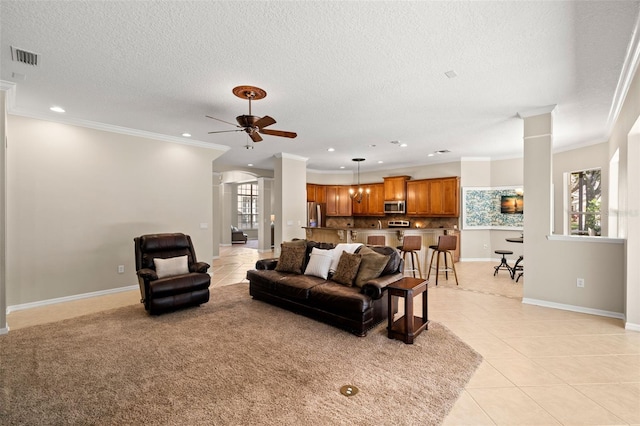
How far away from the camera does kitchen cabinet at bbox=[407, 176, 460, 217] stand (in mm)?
8078

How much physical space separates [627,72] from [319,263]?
13.4 feet

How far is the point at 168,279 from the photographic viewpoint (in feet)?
13.2

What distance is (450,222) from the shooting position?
8383 millimetres

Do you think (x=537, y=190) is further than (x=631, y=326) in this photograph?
Yes

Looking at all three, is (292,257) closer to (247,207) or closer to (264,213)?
(264,213)

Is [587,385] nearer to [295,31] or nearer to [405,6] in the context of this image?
[405,6]

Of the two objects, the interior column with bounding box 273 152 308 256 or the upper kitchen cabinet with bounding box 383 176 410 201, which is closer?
the interior column with bounding box 273 152 308 256

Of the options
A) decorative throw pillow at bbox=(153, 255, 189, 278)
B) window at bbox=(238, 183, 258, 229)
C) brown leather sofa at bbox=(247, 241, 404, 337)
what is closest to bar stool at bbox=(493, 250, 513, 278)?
brown leather sofa at bbox=(247, 241, 404, 337)

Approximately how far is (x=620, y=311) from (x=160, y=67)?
20.3ft

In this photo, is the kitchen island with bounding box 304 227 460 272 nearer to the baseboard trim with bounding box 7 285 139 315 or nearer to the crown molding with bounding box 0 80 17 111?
the baseboard trim with bounding box 7 285 139 315

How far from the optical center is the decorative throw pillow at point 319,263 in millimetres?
4180

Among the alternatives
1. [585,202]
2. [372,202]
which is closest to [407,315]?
[585,202]

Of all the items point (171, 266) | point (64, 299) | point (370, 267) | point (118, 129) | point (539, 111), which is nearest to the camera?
point (370, 267)

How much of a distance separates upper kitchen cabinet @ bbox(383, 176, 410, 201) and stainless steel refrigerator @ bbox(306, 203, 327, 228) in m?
2.17
